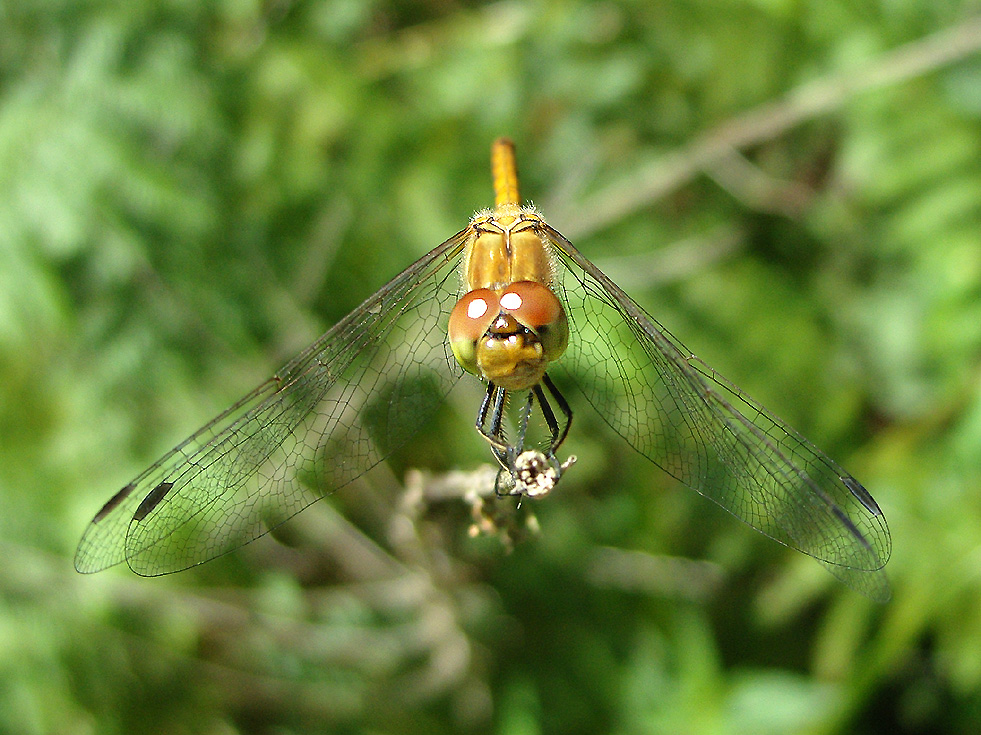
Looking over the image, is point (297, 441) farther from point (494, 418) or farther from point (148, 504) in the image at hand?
point (494, 418)

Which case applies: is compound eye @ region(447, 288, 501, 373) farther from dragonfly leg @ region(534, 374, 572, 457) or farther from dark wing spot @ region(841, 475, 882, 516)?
dark wing spot @ region(841, 475, 882, 516)

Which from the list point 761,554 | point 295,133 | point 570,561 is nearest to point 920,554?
point 761,554

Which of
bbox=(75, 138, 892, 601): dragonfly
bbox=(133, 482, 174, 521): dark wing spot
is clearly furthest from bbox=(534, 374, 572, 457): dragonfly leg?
bbox=(133, 482, 174, 521): dark wing spot

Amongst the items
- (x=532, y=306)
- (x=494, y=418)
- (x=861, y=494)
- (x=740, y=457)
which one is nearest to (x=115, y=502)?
(x=494, y=418)

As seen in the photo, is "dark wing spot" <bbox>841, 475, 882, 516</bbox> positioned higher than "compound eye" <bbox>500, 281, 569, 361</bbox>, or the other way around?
"compound eye" <bbox>500, 281, 569, 361</bbox>

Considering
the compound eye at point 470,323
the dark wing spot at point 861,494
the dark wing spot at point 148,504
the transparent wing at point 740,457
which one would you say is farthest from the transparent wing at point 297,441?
the dark wing spot at point 861,494

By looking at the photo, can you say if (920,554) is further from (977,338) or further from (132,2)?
(132,2)

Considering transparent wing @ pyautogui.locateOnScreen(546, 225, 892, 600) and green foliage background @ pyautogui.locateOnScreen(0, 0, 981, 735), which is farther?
green foliage background @ pyautogui.locateOnScreen(0, 0, 981, 735)
